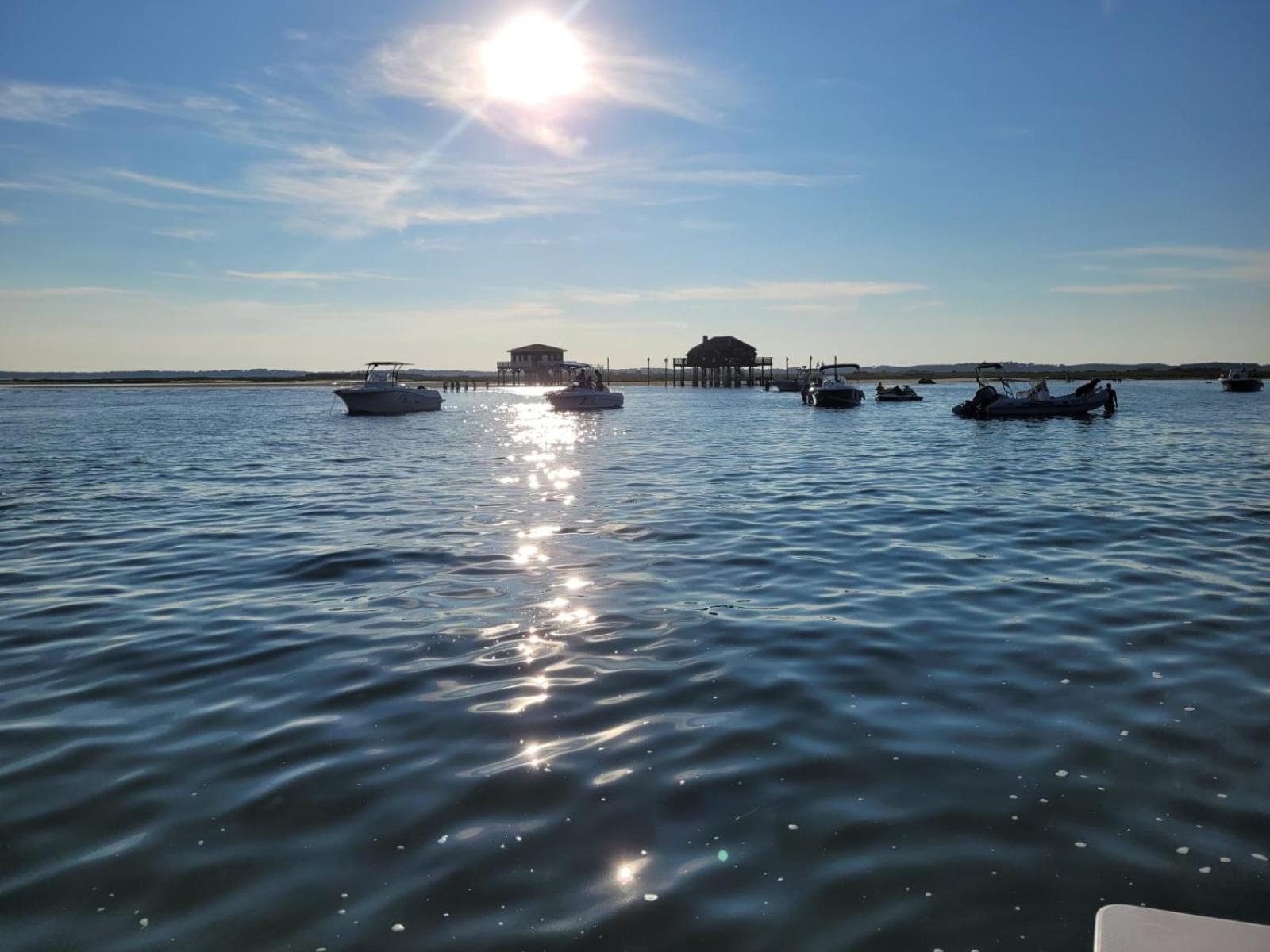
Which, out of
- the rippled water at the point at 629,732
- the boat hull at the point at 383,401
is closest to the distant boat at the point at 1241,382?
the boat hull at the point at 383,401

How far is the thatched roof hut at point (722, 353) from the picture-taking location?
114 meters

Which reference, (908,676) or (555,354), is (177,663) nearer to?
(908,676)

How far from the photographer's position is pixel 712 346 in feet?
378

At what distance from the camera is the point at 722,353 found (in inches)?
4540

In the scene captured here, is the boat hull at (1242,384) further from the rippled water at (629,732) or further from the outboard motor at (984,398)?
the rippled water at (629,732)

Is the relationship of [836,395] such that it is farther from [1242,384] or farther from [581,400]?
[1242,384]

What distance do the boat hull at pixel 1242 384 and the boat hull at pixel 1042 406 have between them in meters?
56.9

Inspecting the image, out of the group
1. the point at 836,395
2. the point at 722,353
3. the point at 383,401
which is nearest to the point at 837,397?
the point at 836,395

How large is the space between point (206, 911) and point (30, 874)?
1063mm

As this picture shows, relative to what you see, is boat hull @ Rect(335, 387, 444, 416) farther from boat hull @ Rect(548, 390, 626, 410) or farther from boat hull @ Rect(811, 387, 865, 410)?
boat hull @ Rect(811, 387, 865, 410)

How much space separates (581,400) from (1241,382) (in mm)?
77275

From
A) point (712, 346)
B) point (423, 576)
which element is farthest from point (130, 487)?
point (712, 346)

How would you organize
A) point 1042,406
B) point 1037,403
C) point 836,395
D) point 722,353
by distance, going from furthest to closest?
1. point 722,353
2. point 836,395
3. point 1042,406
4. point 1037,403

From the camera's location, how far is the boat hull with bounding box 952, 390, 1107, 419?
44.6 metres
